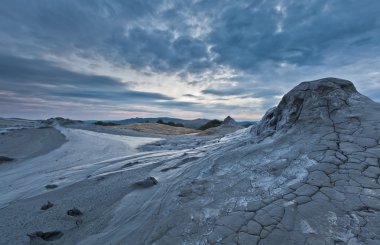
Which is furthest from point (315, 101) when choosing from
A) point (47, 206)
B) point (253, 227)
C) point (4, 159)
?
point (4, 159)

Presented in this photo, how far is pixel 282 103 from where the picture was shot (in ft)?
15.9

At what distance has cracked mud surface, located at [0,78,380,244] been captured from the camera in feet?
6.65

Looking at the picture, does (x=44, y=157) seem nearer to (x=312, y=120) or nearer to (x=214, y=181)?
(x=214, y=181)

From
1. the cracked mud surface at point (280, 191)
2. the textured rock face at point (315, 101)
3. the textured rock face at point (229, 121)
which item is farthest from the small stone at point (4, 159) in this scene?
the textured rock face at point (229, 121)

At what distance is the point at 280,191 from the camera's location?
8.29ft

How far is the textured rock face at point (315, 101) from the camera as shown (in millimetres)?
3881

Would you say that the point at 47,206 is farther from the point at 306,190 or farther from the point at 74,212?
the point at 306,190

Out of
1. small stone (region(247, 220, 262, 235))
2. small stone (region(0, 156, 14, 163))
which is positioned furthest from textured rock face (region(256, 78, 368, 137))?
small stone (region(0, 156, 14, 163))

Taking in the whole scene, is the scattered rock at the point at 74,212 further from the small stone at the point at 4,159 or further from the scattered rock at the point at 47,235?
the small stone at the point at 4,159

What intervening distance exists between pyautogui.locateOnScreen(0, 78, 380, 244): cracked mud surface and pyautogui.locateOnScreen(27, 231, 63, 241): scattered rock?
0.10 m

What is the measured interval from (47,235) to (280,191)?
2.51 metres

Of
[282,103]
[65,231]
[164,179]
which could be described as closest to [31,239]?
[65,231]

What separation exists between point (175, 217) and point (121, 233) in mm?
579

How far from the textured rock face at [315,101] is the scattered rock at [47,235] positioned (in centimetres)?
357
